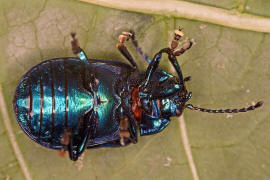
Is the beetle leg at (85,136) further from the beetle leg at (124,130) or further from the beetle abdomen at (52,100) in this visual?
the beetle leg at (124,130)

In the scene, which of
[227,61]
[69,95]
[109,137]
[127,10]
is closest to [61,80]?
[69,95]

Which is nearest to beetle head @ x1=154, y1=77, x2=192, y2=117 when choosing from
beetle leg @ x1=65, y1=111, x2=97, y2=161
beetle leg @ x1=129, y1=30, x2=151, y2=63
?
beetle leg @ x1=129, y1=30, x2=151, y2=63

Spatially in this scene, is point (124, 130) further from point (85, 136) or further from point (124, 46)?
point (124, 46)

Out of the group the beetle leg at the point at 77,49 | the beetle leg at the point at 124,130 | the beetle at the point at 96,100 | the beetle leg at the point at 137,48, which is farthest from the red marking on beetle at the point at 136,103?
the beetle leg at the point at 77,49

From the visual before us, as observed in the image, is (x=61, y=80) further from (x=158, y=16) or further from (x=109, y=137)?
(x=158, y=16)

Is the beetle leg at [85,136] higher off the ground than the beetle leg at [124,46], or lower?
lower
